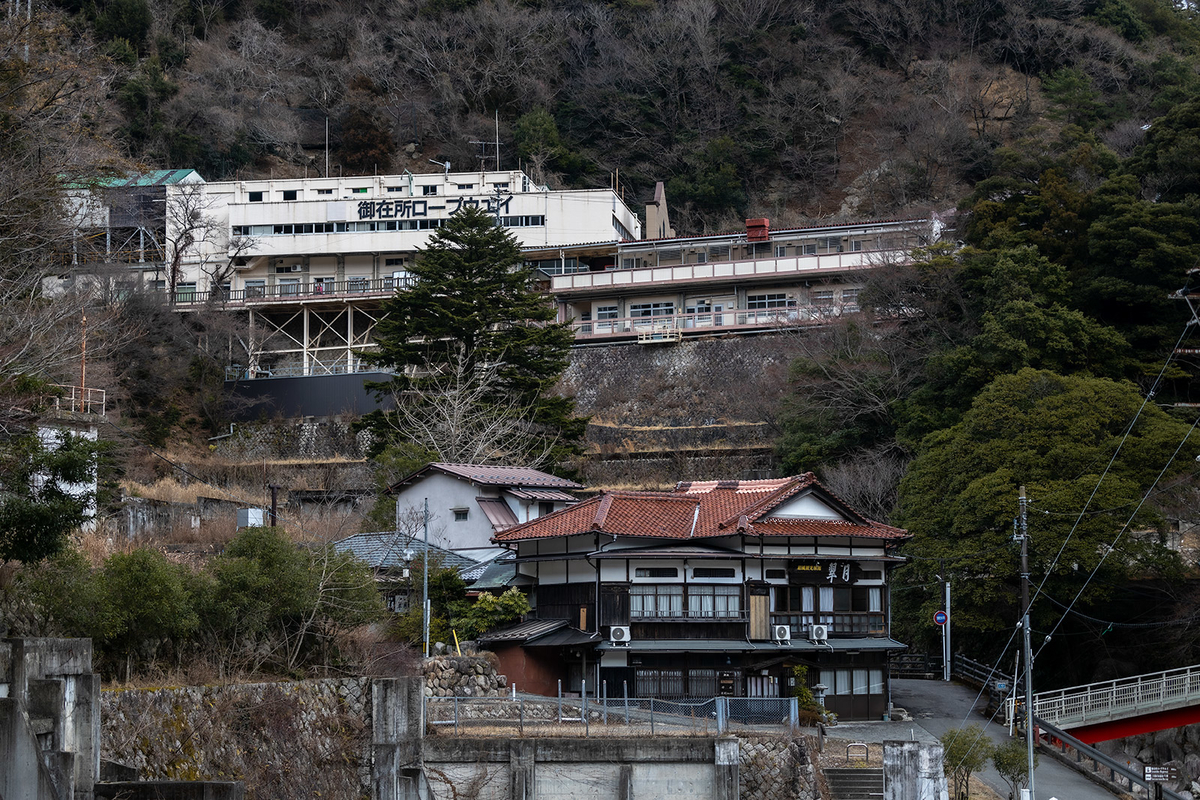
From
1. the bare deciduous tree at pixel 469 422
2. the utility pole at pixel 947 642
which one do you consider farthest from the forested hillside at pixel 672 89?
the utility pole at pixel 947 642

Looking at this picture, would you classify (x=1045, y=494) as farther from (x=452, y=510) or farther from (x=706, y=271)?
(x=706, y=271)

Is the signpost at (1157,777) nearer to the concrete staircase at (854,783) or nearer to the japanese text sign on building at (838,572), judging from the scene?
the concrete staircase at (854,783)

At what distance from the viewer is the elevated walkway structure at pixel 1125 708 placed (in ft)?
96.0

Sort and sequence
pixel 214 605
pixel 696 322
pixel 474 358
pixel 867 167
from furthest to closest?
1. pixel 867 167
2. pixel 696 322
3. pixel 474 358
4. pixel 214 605

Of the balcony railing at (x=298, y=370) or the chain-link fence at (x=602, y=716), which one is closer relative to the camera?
the chain-link fence at (x=602, y=716)

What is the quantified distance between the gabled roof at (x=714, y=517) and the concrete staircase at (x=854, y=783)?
22.5 feet

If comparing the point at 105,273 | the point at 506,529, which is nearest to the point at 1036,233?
the point at 506,529

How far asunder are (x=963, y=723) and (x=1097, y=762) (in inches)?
122

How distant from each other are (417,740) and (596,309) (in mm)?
35181

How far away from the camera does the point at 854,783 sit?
23.3 m

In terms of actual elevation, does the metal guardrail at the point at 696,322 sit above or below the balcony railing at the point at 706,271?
below

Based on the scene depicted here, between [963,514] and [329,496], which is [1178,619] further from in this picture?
[329,496]

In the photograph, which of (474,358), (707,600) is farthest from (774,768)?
(474,358)

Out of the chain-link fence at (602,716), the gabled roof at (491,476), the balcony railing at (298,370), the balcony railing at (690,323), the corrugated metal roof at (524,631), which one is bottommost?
the chain-link fence at (602,716)
